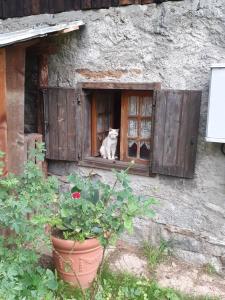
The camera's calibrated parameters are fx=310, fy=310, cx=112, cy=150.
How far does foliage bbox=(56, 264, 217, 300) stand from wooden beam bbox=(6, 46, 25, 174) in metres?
1.26

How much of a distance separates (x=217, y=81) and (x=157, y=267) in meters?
1.94

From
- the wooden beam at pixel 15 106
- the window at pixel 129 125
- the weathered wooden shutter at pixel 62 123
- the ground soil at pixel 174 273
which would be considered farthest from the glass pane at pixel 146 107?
the ground soil at pixel 174 273

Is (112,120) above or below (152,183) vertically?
above

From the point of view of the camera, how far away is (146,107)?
3.46m

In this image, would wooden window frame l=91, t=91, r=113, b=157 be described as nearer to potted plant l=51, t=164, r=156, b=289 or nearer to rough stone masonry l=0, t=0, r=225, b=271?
rough stone masonry l=0, t=0, r=225, b=271

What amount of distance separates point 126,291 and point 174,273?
2.26 ft

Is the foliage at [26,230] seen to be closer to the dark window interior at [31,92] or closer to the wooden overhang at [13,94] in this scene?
the wooden overhang at [13,94]

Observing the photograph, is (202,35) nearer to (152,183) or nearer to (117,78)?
(117,78)

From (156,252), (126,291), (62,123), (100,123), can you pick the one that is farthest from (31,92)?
(126,291)

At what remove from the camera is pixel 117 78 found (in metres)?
3.30

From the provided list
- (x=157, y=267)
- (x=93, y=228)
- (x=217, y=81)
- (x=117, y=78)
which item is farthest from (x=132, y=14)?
(x=157, y=267)

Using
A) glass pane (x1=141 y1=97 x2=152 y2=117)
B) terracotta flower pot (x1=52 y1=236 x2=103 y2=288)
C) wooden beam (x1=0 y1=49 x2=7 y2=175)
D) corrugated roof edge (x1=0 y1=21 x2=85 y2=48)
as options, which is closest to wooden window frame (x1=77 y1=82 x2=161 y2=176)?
glass pane (x1=141 y1=97 x2=152 y2=117)

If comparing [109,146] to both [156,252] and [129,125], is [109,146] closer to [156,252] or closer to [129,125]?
[129,125]

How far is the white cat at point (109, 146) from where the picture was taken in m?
3.61
